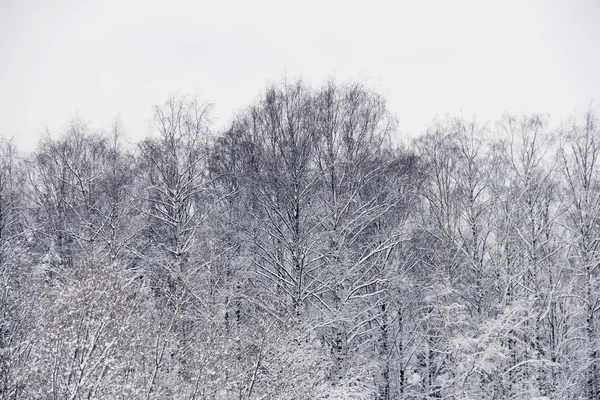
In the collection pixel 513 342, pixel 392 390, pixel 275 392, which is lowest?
pixel 392 390

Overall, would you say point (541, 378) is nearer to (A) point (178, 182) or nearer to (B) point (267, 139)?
(B) point (267, 139)

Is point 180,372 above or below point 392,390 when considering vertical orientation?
above

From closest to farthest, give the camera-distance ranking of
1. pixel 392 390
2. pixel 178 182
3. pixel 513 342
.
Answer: pixel 513 342
pixel 178 182
pixel 392 390

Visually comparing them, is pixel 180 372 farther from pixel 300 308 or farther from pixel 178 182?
pixel 178 182

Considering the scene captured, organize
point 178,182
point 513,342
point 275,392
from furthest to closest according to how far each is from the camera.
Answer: point 178,182 < point 513,342 < point 275,392

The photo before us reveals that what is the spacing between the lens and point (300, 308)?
1506 cm

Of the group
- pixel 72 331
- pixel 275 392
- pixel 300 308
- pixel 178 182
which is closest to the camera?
pixel 72 331

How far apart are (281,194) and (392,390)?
12676 mm

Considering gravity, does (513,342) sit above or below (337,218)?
below

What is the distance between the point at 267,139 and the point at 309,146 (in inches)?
67.4

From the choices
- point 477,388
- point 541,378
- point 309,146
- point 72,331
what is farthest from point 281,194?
point 541,378

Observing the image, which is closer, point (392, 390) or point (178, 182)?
point (178, 182)

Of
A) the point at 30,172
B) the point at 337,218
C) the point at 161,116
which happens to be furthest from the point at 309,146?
the point at 30,172

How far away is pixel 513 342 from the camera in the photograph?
52.7 feet
